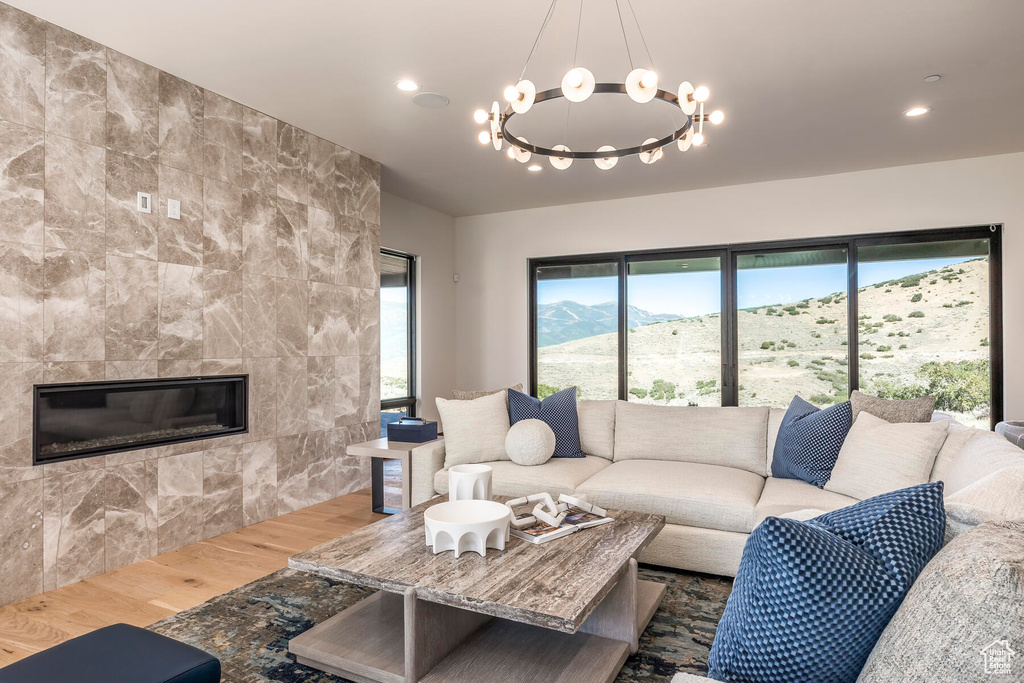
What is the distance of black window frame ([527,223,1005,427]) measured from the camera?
4617 millimetres

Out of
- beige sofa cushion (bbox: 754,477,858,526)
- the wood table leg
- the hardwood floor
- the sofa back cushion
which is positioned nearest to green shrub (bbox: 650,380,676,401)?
beige sofa cushion (bbox: 754,477,858,526)

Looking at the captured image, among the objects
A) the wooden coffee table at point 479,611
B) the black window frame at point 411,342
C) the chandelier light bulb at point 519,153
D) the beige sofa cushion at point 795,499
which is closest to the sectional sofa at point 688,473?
the beige sofa cushion at point 795,499

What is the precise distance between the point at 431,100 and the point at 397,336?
9.17 feet

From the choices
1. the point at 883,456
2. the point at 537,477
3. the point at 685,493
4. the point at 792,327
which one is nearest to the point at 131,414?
the point at 537,477

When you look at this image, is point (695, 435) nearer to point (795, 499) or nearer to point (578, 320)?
point (795, 499)

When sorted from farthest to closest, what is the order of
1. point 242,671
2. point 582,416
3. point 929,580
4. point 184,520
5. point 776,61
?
point 582,416 → point 184,520 → point 776,61 → point 242,671 → point 929,580

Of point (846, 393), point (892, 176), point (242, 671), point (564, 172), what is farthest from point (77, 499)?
point (892, 176)

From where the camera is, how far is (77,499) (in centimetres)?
283

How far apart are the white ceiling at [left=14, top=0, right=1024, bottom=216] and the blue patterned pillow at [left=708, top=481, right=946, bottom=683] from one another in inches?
93.1

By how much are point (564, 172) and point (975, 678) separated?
4677 millimetres

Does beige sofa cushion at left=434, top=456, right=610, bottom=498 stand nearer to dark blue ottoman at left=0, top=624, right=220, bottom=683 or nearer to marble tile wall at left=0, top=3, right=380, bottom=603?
marble tile wall at left=0, top=3, right=380, bottom=603

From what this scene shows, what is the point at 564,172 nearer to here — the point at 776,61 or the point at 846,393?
the point at 776,61

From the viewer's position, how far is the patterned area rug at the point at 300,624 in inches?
78.9

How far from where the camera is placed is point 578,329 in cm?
626
